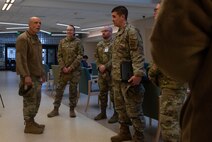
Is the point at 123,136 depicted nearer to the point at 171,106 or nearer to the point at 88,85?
the point at 171,106

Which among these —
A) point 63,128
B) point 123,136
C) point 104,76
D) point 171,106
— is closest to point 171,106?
point 171,106

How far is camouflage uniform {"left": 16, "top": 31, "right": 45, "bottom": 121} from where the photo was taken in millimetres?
3686

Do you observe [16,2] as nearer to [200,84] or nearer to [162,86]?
[162,86]

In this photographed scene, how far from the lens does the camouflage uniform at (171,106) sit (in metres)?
2.50

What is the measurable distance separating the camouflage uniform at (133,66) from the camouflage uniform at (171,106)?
0.56 meters

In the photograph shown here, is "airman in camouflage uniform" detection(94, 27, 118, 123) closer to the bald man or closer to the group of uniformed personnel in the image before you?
→ the group of uniformed personnel

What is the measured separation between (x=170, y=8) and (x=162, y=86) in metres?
1.88

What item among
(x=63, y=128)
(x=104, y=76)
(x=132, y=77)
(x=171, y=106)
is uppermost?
(x=132, y=77)

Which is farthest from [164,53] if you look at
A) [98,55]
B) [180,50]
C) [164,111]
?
[98,55]

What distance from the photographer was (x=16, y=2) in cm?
885

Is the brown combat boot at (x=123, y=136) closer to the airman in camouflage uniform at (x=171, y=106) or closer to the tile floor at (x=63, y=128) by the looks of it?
the tile floor at (x=63, y=128)

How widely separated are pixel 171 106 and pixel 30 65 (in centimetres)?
215

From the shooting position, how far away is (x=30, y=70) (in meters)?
3.83

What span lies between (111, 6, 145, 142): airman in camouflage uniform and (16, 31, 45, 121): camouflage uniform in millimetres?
1188
